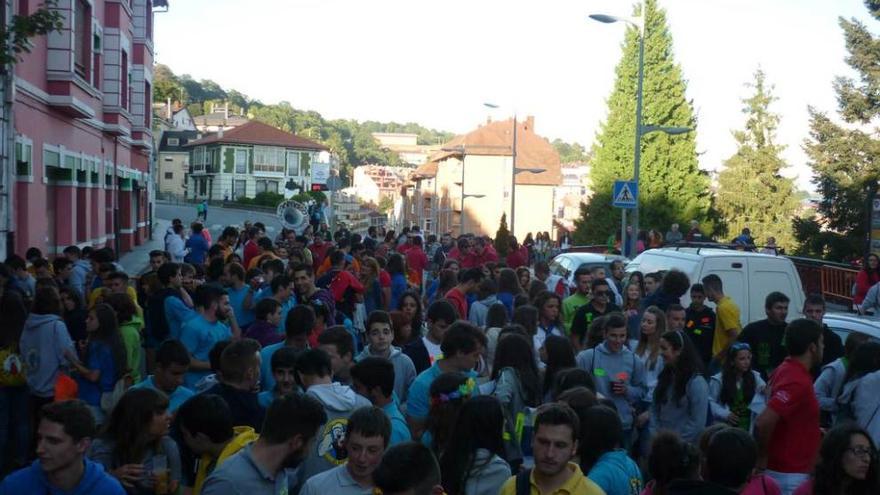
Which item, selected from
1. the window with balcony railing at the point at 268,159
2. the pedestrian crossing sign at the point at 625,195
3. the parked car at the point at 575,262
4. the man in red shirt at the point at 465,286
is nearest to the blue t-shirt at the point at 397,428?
the man in red shirt at the point at 465,286

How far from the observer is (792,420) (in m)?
6.47

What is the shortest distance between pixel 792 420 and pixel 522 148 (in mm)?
77404

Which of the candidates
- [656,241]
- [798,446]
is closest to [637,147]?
[656,241]

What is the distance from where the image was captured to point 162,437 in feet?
17.7

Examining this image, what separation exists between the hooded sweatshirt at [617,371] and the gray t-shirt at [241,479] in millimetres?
3905

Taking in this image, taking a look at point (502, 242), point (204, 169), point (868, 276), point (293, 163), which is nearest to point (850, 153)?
point (502, 242)

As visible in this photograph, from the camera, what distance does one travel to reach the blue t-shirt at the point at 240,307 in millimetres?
11219

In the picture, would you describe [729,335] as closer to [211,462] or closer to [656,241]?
[211,462]

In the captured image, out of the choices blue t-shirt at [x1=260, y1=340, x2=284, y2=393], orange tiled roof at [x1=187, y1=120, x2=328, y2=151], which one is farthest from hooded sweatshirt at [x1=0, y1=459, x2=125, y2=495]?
orange tiled roof at [x1=187, y1=120, x2=328, y2=151]

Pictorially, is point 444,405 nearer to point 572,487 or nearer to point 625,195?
point 572,487

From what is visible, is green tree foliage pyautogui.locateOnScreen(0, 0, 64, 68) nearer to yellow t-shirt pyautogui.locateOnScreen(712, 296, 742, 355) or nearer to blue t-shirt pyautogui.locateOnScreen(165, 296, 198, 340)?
blue t-shirt pyautogui.locateOnScreen(165, 296, 198, 340)

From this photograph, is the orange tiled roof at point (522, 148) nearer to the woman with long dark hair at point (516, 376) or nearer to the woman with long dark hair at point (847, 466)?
the woman with long dark hair at point (516, 376)

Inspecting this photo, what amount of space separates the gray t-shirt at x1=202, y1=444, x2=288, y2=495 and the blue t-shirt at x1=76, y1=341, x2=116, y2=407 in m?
3.88

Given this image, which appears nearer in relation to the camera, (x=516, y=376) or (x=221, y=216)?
(x=516, y=376)
